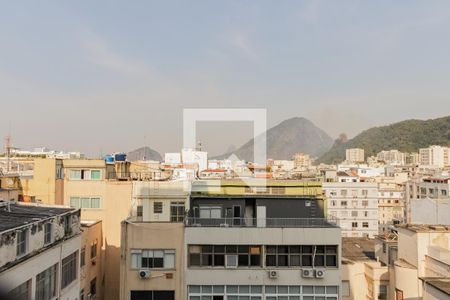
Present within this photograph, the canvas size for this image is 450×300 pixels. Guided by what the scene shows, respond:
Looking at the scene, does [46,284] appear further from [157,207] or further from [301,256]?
[301,256]

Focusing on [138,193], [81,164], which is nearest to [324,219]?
[138,193]

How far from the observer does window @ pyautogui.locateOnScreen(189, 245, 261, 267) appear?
13.1m

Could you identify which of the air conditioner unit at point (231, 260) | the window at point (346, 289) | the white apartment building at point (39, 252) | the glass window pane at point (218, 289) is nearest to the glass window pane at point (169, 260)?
the glass window pane at point (218, 289)

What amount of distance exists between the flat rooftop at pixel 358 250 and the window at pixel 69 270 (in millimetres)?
11603

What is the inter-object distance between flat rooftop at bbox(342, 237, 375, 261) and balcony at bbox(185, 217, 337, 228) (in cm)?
597

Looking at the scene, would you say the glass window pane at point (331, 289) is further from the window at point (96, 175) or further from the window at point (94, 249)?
the window at point (96, 175)

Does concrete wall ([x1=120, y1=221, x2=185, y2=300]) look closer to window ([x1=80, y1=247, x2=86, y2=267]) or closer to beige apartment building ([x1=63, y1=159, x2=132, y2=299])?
window ([x1=80, y1=247, x2=86, y2=267])

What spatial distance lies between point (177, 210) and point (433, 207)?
13398 millimetres

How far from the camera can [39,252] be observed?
1004cm

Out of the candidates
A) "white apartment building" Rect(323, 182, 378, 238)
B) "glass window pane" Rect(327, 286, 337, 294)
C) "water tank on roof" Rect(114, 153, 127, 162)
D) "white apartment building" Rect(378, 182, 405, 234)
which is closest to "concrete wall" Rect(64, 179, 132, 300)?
"water tank on roof" Rect(114, 153, 127, 162)

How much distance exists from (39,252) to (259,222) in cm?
651

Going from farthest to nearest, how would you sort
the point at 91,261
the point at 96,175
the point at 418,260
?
1. the point at 96,175
2. the point at 91,261
3. the point at 418,260

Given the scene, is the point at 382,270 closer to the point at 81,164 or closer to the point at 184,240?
the point at 184,240

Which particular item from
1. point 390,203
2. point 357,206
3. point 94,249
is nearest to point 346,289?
point 94,249
